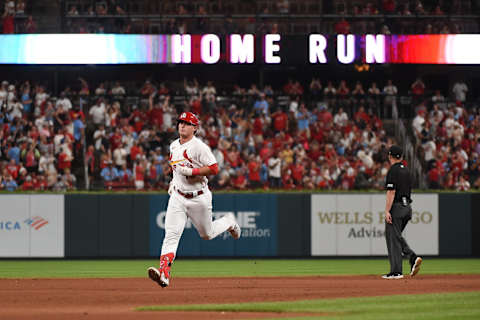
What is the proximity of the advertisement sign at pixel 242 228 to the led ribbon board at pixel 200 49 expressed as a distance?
391 inches

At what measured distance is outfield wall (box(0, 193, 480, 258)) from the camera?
1853 centimetres

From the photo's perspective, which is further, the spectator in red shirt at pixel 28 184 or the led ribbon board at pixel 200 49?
the led ribbon board at pixel 200 49

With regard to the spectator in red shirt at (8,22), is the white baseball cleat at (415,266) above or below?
below

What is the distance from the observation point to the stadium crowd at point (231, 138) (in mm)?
21609

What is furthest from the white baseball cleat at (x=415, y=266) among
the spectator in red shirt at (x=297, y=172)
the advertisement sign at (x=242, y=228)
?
the spectator in red shirt at (x=297, y=172)

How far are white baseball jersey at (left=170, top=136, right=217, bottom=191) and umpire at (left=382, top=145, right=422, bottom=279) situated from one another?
3505 millimetres

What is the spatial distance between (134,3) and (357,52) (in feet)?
26.4

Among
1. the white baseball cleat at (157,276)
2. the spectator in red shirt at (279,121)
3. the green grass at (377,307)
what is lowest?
the green grass at (377,307)

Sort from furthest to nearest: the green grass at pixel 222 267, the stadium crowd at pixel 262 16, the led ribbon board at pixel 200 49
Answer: the stadium crowd at pixel 262 16, the led ribbon board at pixel 200 49, the green grass at pixel 222 267

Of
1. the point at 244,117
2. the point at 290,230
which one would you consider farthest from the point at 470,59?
the point at 290,230

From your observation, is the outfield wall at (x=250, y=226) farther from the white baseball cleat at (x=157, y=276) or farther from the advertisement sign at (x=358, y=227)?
the white baseball cleat at (x=157, y=276)

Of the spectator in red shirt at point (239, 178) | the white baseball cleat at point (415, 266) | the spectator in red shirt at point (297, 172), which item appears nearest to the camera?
the white baseball cleat at point (415, 266)

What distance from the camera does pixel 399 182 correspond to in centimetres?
1288

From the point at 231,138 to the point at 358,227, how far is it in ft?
20.2
